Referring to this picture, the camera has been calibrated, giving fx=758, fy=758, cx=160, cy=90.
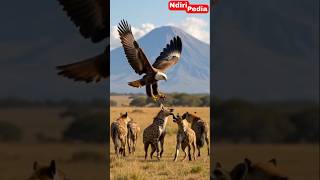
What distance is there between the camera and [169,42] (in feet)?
27.1

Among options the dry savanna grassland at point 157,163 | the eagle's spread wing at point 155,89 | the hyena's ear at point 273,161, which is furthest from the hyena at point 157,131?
the hyena's ear at point 273,161

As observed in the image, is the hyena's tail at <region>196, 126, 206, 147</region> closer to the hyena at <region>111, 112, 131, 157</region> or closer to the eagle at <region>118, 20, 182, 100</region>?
the eagle at <region>118, 20, 182, 100</region>

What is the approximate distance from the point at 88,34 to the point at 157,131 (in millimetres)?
1311

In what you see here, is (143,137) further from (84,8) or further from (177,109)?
(84,8)

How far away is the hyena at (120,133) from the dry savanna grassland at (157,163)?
54mm

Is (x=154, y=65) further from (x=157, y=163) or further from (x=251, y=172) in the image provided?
(x=251, y=172)

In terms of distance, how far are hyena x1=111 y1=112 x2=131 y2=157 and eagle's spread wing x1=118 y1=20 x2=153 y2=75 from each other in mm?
528

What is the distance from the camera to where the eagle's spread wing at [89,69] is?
8.30 metres

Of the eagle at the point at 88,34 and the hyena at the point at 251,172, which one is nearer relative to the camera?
the hyena at the point at 251,172

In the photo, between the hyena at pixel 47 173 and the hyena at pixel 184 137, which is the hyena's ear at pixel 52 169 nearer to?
the hyena at pixel 47 173

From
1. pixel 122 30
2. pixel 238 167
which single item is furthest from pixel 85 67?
pixel 238 167

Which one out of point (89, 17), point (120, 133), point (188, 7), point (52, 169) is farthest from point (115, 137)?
point (188, 7)

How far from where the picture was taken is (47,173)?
25.5 feet

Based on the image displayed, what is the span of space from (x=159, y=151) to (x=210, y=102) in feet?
2.64
